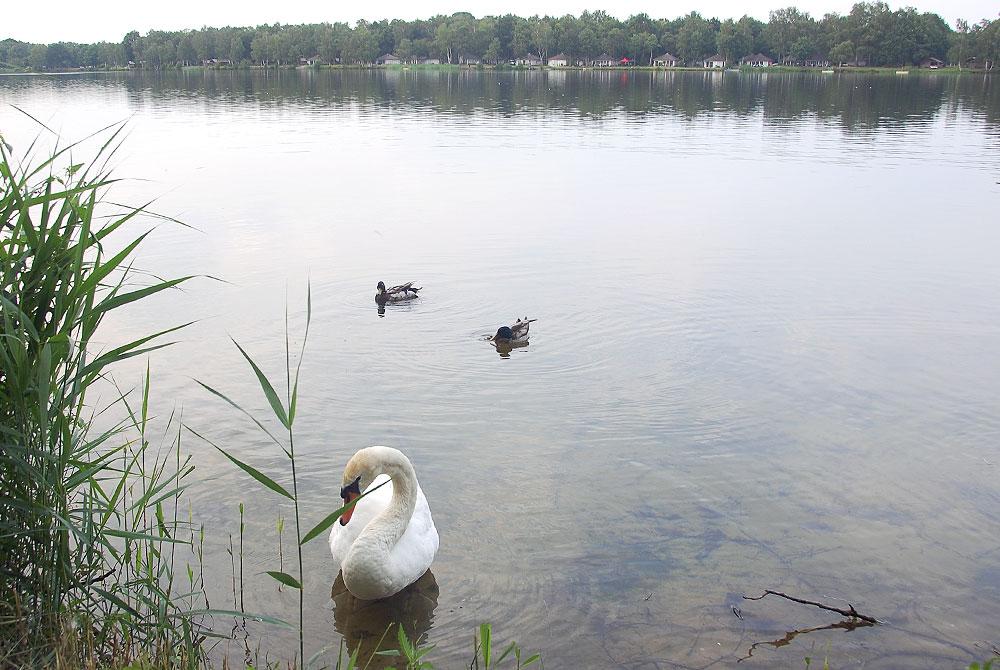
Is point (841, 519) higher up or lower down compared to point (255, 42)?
lower down

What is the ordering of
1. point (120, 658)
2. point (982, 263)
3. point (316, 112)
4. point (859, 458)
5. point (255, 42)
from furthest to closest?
point (255, 42)
point (316, 112)
point (982, 263)
point (859, 458)
point (120, 658)

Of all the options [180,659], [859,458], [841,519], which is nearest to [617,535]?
[841,519]

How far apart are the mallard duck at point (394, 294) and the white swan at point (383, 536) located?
7152mm

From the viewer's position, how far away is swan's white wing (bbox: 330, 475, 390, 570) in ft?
21.7

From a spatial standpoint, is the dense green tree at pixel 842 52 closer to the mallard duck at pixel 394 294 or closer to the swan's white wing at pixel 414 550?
the mallard duck at pixel 394 294

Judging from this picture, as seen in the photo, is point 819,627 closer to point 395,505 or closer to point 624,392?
point 395,505

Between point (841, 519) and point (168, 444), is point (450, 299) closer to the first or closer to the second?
point (168, 444)

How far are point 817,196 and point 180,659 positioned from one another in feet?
69.7

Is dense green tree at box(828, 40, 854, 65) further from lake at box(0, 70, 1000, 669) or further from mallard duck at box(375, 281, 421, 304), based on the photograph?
mallard duck at box(375, 281, 421, 304)

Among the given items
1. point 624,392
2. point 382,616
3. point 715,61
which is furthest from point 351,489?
point 715,61

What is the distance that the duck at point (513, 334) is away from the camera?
38.4 feet

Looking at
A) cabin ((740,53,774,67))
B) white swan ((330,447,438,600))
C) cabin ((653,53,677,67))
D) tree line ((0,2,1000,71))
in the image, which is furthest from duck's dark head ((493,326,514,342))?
cabin ((740,53,774,67))

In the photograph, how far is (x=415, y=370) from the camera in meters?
11.0

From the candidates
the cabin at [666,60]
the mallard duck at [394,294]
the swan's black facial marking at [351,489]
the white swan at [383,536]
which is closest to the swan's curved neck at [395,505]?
the white swan at [383,536]
